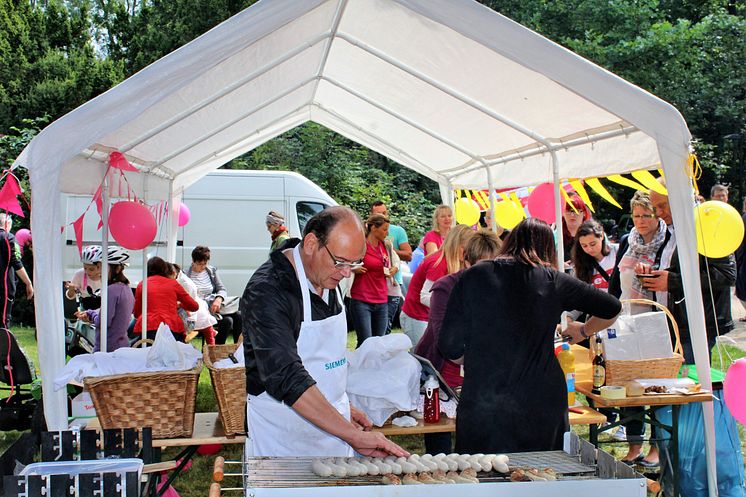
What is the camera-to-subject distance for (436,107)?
5.98 m

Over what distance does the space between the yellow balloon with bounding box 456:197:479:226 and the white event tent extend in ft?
0.99

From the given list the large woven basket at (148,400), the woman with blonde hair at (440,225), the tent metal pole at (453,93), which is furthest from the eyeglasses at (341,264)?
the woman with blonde hair at (440,225)

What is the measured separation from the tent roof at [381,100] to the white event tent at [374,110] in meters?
0.01

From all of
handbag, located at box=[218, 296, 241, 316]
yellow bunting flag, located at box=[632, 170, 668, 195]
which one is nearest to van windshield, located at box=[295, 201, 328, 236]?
handbag, located at box=[218, 296, 241, 316]

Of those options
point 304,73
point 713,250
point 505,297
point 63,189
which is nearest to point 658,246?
point 713,250

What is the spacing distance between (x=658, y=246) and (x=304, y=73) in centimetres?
293

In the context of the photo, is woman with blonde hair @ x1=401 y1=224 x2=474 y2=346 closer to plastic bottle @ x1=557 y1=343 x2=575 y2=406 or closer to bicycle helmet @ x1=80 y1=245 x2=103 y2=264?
plastic bottle @ x1=557 y1=343 x2=575 y2=406

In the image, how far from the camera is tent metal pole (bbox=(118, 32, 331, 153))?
15.4 ft

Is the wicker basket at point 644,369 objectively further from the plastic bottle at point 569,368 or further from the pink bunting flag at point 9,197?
the pink bunting flag at point 9,197

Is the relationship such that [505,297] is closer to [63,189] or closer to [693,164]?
[693,164]

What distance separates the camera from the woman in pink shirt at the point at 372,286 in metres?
6.81

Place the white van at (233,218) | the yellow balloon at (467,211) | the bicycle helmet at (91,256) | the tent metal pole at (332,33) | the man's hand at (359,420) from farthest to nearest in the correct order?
1. the white van at (233,218)
2. the yellow balloon at (467,211)
3. the bicycle helmet at (91,256)
4. the tent metal pole at (332,33)
5. the man's hand at (359,420)

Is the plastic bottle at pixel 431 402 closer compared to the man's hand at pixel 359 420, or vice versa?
the man's hand at pixel 359 420

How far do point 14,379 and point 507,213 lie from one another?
16.2ft
